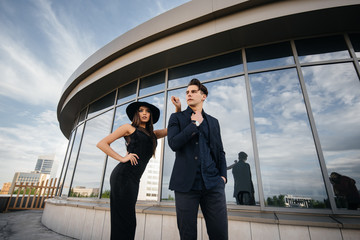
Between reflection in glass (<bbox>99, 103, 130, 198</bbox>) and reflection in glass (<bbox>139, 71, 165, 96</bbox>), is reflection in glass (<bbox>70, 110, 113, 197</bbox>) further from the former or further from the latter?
reflection in glass (<bbox>139, 71, 165, 96</bbox>)

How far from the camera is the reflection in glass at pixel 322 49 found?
3.41 meters

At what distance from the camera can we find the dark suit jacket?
1250 mm

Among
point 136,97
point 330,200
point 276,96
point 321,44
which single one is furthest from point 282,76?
point 136,97

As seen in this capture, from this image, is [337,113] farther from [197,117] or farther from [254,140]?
[197,117]

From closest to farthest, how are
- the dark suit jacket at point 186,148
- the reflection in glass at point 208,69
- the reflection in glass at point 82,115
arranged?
the dark suit jacket at point 186,148
the reflection in glass at point 208,69
the reflection in glass at point 82,115

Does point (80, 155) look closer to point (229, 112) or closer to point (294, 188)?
point (229, 112)

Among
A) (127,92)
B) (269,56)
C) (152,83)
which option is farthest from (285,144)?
(127,92)

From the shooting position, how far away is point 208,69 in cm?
421

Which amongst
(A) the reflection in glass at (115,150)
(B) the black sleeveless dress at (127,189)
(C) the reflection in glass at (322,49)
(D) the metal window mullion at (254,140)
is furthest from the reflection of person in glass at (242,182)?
(A) the reflection in glass at (115,150)

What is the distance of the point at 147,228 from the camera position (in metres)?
2.82

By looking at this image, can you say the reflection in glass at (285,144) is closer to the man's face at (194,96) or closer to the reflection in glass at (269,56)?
the reflection in glass at (269,56)

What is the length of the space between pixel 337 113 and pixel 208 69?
263cm

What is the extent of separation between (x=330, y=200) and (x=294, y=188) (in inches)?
18.5

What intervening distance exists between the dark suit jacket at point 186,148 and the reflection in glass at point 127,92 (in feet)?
12.7
